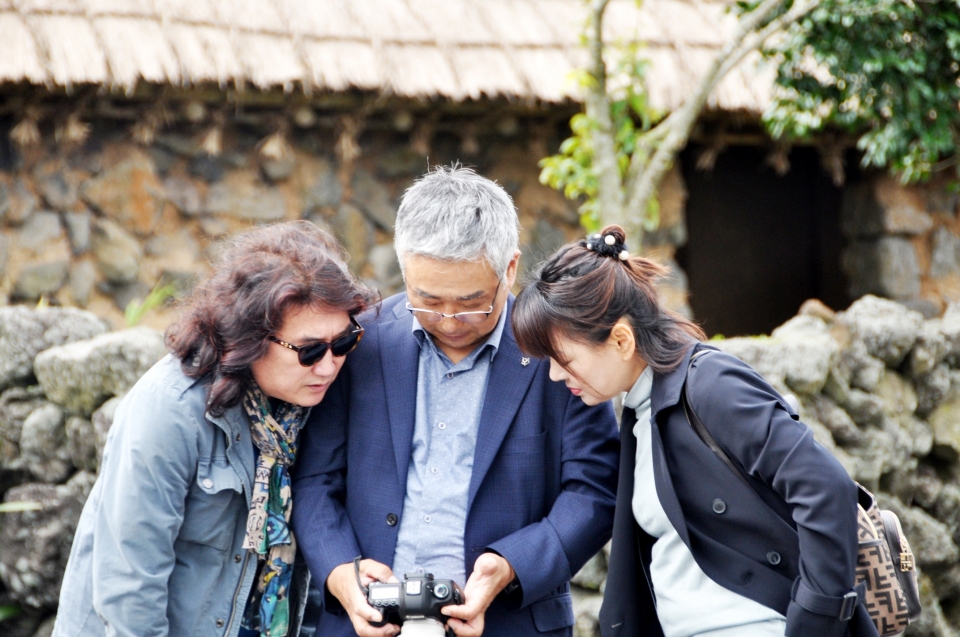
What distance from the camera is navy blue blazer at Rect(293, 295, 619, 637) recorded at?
6.99 ft

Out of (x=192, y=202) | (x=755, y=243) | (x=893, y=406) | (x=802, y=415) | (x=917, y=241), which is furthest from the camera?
(x=755, y=243)

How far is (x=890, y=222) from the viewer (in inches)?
231

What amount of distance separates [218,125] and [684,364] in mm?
3351

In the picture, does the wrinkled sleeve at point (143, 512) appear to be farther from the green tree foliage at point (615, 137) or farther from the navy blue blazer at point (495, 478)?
the green tree foliage at point (615, 137)

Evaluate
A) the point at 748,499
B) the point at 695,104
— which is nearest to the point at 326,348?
the point at 748,499

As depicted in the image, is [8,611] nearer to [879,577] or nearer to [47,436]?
[47,436]

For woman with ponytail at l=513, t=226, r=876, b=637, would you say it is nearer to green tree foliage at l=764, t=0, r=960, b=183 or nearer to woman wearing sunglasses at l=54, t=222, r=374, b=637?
woman wearing sunglasses at l=54, t=222, r=374, b=637

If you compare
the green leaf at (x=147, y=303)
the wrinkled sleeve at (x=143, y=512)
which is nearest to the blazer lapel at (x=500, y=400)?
the wrinkled sleeve at (x=143, y=512)

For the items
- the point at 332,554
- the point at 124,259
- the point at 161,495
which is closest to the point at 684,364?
the point at 332,554

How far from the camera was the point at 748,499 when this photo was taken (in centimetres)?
189

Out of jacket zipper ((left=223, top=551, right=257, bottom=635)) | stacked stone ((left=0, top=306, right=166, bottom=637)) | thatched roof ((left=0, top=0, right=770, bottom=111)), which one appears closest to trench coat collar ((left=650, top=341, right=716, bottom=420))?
jacket zipper ((left=223, top=551, right=257, bottom=635))

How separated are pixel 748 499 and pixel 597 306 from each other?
0.51 meters

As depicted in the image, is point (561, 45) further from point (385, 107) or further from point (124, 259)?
point (124, 259)

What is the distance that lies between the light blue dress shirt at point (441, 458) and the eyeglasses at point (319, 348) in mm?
207
